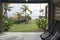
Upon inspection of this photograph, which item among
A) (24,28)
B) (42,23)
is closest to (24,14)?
(24,28)

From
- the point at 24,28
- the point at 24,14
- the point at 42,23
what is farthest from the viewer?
the point at 24,14

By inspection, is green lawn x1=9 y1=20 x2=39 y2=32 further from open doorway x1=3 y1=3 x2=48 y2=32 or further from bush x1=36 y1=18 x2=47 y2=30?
bush x1=36 y1=18 x2=47 y2=30

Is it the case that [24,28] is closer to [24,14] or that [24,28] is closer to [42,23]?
[42,23]

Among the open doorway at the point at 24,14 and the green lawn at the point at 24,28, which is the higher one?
the open doorway at the point at 24,14

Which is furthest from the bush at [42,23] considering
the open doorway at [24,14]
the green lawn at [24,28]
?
the green lawn at [24,28]

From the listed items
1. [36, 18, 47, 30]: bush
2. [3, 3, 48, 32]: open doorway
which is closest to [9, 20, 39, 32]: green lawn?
[3, 3, 48, 32]: open doorway

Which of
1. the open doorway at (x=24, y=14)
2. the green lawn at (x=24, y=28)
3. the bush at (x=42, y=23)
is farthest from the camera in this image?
the open doorway at (x=24, y=14)

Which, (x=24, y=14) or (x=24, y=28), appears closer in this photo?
(x=24, y=28)

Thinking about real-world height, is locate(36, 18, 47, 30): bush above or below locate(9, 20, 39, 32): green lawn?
above

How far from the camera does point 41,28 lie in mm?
18125

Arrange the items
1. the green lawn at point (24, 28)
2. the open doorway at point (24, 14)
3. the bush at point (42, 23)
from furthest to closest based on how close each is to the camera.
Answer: the open doorway at point (24, 14)
the bush at point (42, 23)
the green lawn at point (24, 28)

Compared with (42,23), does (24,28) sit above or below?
below

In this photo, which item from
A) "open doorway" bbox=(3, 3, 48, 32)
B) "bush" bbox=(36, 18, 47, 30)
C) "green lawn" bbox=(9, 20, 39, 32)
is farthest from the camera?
"open doorway" bbox=(3, 3, 48, 32)

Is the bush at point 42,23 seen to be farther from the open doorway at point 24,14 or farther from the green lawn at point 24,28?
the green lawn at point 24,28
